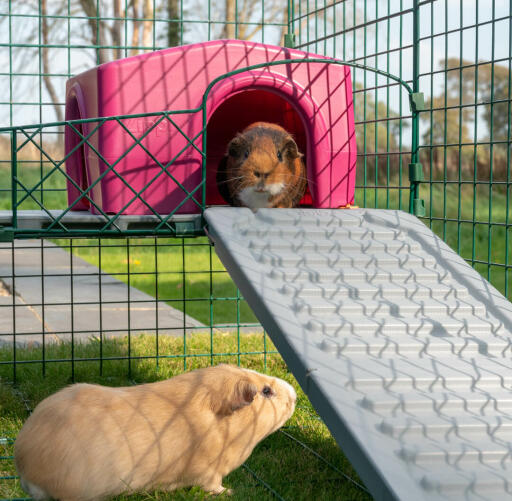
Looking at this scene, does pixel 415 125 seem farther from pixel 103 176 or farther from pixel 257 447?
pixel 257 447

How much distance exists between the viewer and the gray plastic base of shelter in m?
2.27

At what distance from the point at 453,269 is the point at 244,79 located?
58.5 inches

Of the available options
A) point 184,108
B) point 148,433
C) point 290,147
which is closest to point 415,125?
point 290,147

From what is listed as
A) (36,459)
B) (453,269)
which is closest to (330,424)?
(36,459)

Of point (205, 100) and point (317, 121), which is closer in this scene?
point (205, 100)

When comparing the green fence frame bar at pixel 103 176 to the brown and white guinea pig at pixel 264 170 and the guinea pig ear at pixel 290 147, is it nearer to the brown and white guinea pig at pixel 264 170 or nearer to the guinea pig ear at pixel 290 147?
the brown and white guinea pig at pixel 264 170

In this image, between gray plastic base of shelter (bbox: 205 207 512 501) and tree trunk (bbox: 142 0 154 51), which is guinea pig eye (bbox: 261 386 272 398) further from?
tree trunk (bbox: 142 0 154 51)

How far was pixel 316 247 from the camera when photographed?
351 cm

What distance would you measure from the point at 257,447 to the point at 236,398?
824mm

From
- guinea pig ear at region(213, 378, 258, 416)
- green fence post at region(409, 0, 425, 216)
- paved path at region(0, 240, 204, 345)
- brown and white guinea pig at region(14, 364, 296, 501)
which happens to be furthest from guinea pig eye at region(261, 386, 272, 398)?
paved path at region(0, 240, 204, 345)

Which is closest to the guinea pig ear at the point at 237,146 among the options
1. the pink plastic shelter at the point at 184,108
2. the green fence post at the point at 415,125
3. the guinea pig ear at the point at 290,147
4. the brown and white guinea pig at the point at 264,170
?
the brown and white guinea pig at the point at 264,170

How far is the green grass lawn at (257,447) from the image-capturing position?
320 cm

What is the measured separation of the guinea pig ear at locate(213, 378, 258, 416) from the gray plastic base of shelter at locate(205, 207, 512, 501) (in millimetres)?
301

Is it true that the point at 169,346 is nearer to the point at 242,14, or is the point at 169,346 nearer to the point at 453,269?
the point at 453,269
